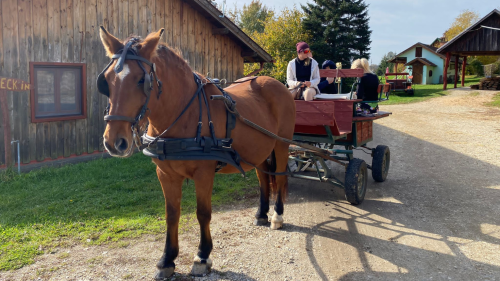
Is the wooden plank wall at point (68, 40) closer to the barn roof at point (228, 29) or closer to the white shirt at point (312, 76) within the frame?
the barn roof at point (228, 29)

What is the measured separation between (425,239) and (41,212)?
210 inches

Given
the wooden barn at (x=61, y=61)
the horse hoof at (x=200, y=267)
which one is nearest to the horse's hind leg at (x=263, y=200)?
the horse hoof at (x=200, y=267)

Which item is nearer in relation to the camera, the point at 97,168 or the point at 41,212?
the point at 41,212

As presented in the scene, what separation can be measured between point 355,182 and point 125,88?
4.02 m

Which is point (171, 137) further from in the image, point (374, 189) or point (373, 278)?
point (374, 189)

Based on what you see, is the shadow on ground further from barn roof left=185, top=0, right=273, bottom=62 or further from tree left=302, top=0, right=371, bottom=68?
tree left=302, top=0, right=371, bottom=68

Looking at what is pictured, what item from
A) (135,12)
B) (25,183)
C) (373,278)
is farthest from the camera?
(135,12)

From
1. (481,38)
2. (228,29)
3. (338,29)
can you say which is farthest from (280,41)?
(228,29)

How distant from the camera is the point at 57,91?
821 cm

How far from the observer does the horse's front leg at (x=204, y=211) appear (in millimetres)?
3494

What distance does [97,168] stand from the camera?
7.80 metres

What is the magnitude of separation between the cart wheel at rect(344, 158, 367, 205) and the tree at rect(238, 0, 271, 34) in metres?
44.3

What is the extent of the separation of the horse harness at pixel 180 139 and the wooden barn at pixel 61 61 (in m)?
5.49

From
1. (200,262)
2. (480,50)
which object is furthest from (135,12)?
(480,50)
